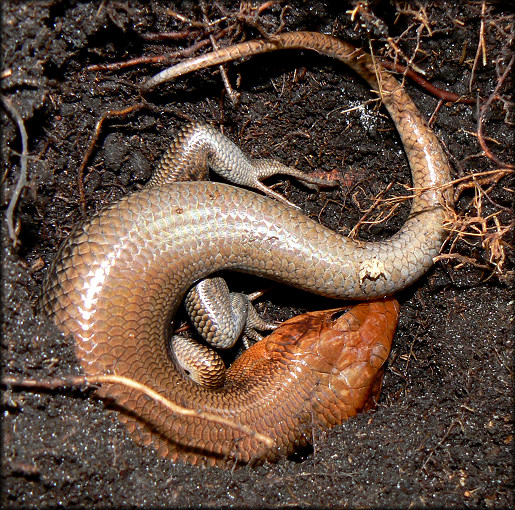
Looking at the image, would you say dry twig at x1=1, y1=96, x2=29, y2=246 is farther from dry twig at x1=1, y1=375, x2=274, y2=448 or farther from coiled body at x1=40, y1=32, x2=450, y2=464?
dry twig at x1=1, y1=375, x2=274, y2=448

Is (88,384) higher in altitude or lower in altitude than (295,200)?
lower

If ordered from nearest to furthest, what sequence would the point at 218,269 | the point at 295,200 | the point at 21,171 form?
the point at 21,171, the point at 218,269, the point at 295,200

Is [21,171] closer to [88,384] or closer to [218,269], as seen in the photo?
[88,384]

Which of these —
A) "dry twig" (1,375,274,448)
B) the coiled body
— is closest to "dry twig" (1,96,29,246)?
the coiled body

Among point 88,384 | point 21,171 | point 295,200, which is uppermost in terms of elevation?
point 21,171

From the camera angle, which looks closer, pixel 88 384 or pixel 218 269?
pixel 88 384

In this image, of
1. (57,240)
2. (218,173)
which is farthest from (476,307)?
(57,240)

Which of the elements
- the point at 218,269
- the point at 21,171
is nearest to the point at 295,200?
the point at 218,269
